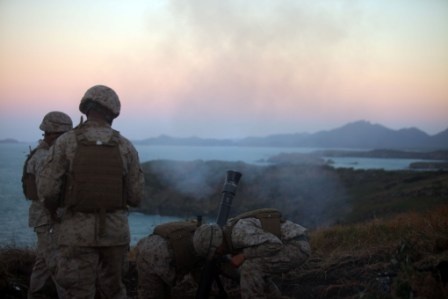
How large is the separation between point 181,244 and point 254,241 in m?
0.83

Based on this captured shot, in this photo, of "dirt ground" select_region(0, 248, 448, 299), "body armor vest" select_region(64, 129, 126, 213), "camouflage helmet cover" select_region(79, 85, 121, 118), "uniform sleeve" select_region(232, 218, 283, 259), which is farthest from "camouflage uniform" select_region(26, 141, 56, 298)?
"uniform sleeve" select_region(232, 218, 283, 259)

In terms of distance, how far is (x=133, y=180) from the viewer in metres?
4.41

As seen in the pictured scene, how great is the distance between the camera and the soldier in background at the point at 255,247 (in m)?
4.89

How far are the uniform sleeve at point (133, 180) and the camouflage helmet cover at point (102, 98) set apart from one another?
391mm

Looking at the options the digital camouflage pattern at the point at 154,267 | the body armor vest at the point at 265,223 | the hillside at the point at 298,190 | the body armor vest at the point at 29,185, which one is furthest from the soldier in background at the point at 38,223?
the hillside at the point at 298,190

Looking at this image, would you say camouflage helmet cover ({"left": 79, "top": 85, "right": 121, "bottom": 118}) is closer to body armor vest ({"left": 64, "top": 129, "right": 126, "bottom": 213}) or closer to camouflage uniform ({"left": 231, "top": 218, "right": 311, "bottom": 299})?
body armor vest ({"left": 64, "top": 129, "right": 126, "bottom": 213})

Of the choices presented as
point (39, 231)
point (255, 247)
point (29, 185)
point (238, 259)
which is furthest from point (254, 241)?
point (29, 185)

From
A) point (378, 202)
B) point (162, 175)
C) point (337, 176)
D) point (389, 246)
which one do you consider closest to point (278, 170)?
point (337, 176)

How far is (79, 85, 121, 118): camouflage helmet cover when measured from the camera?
4.31 m

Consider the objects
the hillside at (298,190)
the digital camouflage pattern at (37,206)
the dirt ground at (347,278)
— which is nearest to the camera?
the dirt ground at (347,278)

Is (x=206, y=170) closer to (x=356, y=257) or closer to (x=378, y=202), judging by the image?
(x=378, y=202)

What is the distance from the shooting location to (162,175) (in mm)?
43625

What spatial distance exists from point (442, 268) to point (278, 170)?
42.7m

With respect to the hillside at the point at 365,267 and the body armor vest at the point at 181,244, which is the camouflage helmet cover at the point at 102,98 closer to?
the body armor vest at the point at 181,244
